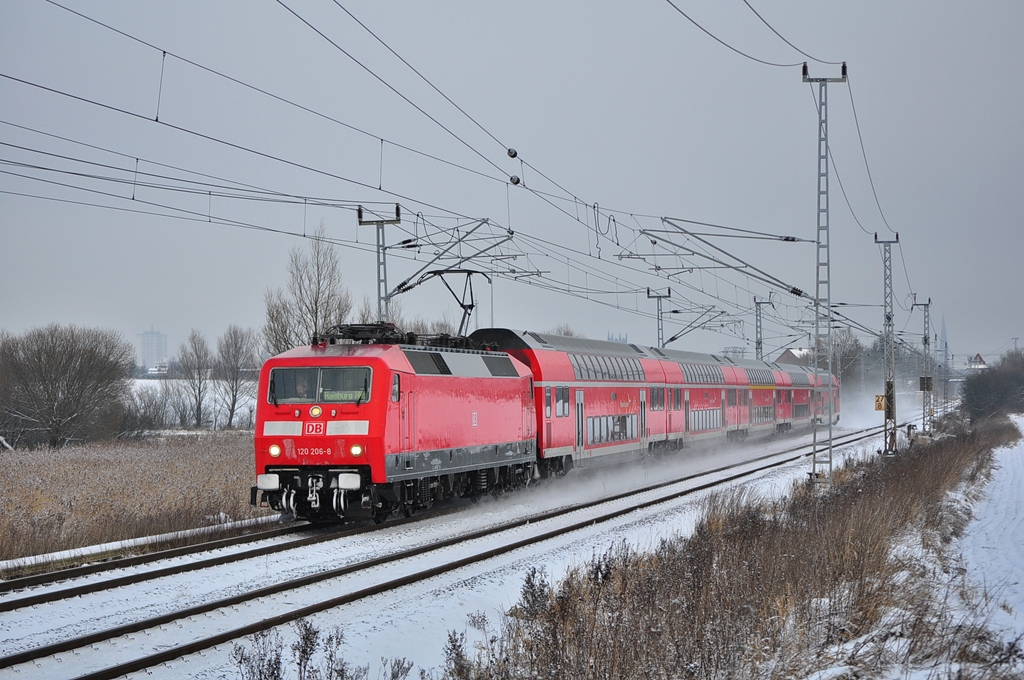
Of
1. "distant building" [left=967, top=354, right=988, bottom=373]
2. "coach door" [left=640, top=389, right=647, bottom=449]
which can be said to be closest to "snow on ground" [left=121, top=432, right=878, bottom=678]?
"coach door" [left=640, top=389, right=647, bottom=449]

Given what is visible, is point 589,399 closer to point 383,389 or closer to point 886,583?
point 383,389

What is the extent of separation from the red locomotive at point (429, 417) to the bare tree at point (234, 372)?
123 ft

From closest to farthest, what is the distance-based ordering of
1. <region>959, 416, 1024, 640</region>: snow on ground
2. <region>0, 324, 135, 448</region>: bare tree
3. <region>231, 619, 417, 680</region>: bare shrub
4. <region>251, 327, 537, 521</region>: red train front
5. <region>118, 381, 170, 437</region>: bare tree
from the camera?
1. <region>231, 619, 417, 680</region>: bare shrub
2. <region>959, 416, 1024, 640</region>: snow on ground
3. <region>251, 327, 537, 521</region>: red train front
4. <region>0, 324, 135, 448</region>: bare tree
5. <region>118, 381, 170, 437</region>: bare tree

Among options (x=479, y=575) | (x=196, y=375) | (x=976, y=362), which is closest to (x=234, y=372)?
(x=196, y=375)

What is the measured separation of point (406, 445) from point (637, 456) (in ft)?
44.5

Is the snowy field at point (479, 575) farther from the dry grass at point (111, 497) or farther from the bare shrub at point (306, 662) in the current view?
the dry grass at point (111, 497)

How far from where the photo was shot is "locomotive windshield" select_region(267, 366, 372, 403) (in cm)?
1522

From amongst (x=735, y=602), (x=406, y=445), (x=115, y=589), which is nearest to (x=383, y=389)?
(x=406, y=445)

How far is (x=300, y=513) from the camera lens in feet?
51.5

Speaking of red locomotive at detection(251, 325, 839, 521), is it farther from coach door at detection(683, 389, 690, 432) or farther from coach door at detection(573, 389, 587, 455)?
coach door at detection(683, 389, 690, 432)

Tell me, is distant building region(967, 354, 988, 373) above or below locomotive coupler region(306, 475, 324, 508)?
above

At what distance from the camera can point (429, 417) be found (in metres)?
16.6

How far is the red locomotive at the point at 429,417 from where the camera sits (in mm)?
15188

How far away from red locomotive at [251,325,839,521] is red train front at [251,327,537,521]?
0.8 inches
